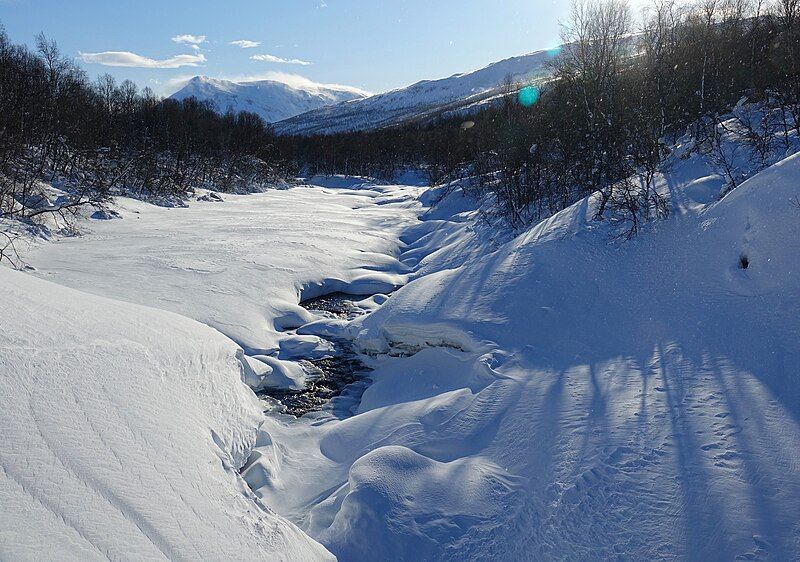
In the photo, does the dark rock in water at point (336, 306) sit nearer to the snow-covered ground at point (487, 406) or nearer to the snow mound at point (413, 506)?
the snow-covered ground at point (487, 406)

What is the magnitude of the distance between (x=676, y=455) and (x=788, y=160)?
17.6 feet

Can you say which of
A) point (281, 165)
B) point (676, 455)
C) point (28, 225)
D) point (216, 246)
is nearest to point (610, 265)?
point (676, 455)

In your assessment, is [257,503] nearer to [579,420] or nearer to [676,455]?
[579,420]

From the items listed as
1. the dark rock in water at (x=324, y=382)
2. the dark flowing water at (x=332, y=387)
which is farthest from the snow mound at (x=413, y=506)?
the dark rock in water at (x=324, y=382)

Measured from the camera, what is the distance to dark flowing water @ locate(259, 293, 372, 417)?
738 cm

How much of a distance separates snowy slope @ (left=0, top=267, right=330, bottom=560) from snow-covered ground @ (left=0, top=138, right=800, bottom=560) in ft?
0.07

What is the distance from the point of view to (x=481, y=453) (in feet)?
15.8

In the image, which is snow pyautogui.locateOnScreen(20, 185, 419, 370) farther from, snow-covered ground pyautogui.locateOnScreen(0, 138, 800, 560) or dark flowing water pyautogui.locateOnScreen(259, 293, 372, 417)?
dark flowing water pyautogui.locateOnScreen(259, 293, 372, 417)

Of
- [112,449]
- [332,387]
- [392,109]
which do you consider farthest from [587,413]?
[392,109]

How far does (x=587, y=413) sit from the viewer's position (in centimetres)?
487

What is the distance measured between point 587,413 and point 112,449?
4.04 m

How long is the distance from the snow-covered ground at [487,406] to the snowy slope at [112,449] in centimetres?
2

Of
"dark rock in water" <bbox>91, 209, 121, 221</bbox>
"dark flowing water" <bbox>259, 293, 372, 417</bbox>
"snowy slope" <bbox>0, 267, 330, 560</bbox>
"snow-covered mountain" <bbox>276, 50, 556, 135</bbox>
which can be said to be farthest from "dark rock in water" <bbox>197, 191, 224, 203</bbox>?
"snow-covered mountain" <bbox>276, 50, 556, 135</bbox>

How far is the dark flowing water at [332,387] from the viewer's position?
24.2 ft
